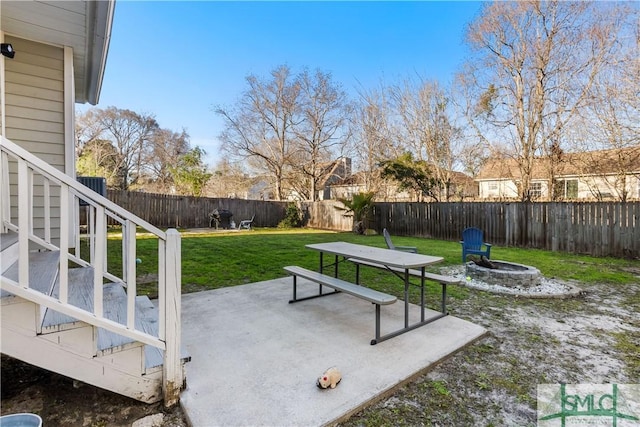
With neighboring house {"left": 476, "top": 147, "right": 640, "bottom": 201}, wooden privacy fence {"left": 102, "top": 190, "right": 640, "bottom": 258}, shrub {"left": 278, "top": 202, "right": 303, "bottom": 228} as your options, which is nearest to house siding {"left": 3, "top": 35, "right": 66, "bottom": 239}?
wooden privacy fence {"left": 102, "top": 190, "right": 640, "bottom": 258}

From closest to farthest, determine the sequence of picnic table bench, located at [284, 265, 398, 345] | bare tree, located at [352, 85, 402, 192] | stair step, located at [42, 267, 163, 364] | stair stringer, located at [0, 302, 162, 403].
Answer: stair stringer, located at [0, 302, 162, 403] → stair step, located at [42, 267, 163, 364] → picnic table bench, located at [284, 265, 398, 345] → bare tree, located at [352, 85, 402, 192]

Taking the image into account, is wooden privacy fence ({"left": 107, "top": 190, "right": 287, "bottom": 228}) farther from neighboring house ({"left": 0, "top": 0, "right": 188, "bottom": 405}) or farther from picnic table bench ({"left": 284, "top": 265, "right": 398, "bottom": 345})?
picnic table bench ({"left": 284, "top": 265, "right": 398, "bottom": 345})

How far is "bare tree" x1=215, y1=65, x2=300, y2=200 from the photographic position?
20.4 metres

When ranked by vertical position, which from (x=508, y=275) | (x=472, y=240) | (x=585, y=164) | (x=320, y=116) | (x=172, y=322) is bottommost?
(x=508, y=275)

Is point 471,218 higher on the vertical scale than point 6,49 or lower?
lower

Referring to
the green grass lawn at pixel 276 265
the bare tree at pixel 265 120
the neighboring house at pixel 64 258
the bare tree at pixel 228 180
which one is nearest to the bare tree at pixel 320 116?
the bare tree at pixel 265 120

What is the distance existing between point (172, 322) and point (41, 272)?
139 cm

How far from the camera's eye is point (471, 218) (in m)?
10.6

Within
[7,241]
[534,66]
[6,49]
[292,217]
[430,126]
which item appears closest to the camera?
[7,241]

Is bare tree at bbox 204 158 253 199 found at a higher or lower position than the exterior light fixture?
higher

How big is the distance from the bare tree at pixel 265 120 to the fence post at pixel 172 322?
19.5 metres

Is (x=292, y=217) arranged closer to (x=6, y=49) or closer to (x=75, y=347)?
(x=6, y=49)

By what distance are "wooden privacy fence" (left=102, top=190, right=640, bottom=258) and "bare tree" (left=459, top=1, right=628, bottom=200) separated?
2800 millimetres

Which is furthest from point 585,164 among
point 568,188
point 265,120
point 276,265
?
point 265,120
